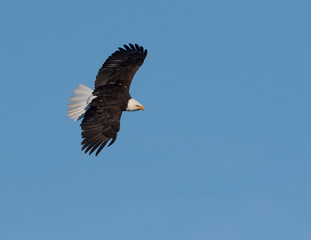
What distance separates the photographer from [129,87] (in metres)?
17.3

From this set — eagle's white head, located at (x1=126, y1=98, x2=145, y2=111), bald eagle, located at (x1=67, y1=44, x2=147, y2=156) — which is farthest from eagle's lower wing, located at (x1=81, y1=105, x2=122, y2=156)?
eagle's white head, located at (x1=126, y1=98, x2=145, y2=111)

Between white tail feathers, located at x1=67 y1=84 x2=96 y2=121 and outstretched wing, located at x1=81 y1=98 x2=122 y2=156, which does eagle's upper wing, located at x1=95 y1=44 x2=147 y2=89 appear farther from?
outstretched wing, located at x1=81 y1=98 x2=122 y2=156

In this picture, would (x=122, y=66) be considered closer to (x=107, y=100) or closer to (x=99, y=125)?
(x=107, y=100)

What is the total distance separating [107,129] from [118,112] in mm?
832

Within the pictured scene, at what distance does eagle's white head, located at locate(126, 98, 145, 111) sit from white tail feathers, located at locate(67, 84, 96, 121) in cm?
105

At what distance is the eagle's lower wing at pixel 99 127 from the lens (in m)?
15.0

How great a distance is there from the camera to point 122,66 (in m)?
17.5

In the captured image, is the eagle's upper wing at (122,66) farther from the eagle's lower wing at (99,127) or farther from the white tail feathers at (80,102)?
the eagle's lower wing at (99,127)

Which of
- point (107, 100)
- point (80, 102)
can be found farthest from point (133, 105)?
point (80, 102)

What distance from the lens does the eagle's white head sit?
1695 cm

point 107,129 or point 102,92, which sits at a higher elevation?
point 102,92

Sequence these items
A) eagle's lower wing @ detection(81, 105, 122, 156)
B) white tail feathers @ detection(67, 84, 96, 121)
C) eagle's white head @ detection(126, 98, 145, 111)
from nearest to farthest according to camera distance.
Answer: eagle's lower wing @ detection(81, 105, 122, 156) < white tail feathers @ detection(67, 84, 96, 121) < eagle's white head @ detection(126, 98, 145, 111)

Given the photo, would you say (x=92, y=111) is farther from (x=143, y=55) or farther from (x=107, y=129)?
(x=143, y=55)

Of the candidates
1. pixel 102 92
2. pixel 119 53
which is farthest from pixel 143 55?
pixel 102 92
